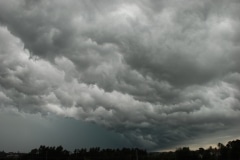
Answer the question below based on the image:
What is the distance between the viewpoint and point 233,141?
288 feet

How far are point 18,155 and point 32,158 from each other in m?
2.50

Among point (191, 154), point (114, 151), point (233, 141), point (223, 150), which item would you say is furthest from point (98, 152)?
point (233, 141)

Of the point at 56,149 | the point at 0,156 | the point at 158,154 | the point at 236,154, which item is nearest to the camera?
the point at 0,156

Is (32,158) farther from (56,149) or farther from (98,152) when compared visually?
(98,152)

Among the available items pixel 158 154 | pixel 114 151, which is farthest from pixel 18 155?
pixel 114 151

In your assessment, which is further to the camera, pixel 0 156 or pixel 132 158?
pixel 132 158

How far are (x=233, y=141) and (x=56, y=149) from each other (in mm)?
53513

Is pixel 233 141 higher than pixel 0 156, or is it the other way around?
pixel 233 141

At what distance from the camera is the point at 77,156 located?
173 ft

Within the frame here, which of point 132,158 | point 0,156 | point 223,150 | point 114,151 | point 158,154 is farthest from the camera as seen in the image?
point 114,151

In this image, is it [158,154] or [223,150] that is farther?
[223,150]

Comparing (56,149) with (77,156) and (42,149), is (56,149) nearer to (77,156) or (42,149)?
(42,149)

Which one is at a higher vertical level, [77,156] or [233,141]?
[233,141]

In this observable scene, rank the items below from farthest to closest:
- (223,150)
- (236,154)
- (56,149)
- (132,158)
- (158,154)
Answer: (223,150) < (236,154) < (56,149) < (158,154) < (132,158)
